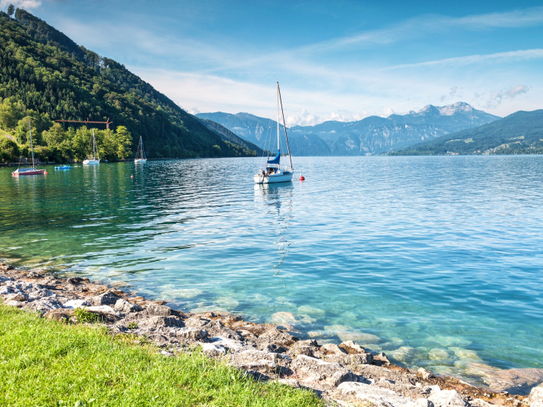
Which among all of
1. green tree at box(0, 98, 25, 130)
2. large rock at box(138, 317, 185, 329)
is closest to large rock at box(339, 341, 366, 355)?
large rock at box(138, 317, 185, 329)

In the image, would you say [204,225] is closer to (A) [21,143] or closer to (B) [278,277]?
(B) [278,277]

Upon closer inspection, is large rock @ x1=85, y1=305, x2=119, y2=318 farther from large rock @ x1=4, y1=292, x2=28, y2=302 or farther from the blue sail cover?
the blue sail cover

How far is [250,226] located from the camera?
107ft

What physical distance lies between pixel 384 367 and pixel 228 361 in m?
4.45

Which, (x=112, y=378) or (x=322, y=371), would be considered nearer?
(x=112, y=378)

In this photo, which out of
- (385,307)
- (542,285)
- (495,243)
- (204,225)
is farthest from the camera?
(204,225)

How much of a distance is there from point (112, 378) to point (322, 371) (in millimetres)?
4459

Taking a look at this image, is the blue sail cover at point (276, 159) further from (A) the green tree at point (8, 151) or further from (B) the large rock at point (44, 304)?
(A) the green tree at point (8, 151)

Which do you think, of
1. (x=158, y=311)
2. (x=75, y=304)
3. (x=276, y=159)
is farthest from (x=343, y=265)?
(x=276, y=159)

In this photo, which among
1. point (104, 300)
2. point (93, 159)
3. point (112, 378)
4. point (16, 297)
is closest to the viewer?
point (112, 378)

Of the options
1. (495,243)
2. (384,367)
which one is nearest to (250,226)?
(495,243)

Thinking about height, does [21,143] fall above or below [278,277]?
above

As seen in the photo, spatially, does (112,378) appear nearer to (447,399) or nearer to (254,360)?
(254,360)

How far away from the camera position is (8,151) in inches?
5404
